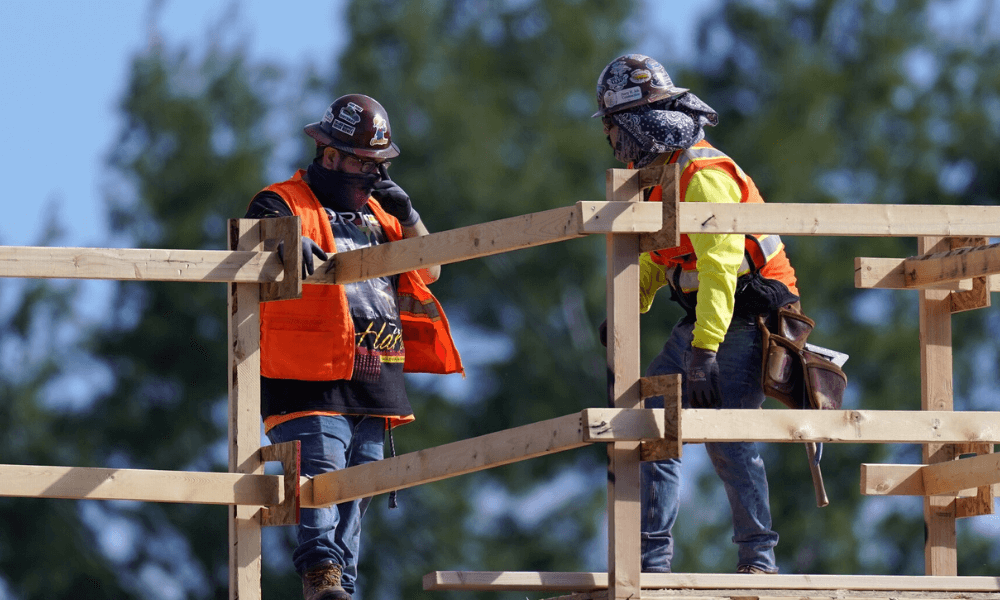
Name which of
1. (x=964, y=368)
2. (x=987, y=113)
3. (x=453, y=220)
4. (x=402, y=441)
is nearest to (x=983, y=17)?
(x=987, y=113)

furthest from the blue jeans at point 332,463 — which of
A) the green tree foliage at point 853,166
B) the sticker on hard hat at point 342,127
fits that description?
the green tree foliage at point 853,166

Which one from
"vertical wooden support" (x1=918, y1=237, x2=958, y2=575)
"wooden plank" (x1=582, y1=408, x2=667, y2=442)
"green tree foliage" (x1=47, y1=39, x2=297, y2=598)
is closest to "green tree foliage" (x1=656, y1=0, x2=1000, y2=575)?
"green tree foliage" (x1=47, y1=39, x2=297, y2=598)

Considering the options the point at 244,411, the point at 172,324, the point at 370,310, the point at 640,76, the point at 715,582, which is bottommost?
the point at 715,582

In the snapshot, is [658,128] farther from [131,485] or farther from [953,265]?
[131,485]

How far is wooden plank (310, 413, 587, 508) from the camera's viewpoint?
604cm

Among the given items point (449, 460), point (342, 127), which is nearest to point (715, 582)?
point (449, 460)

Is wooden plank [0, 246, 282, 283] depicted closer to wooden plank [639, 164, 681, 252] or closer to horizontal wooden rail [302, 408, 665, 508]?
horizontal wooden rail [302, 408, 665, 508]

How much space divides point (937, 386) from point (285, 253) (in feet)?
9.27

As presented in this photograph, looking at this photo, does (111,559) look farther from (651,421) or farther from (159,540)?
(651,421)

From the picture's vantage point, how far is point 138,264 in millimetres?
6340

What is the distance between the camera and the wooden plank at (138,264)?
6.20 m

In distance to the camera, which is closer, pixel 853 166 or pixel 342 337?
pixel 342 337

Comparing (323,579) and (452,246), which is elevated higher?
(452,246)

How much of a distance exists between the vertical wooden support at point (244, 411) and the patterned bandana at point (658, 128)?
1.50 metres
